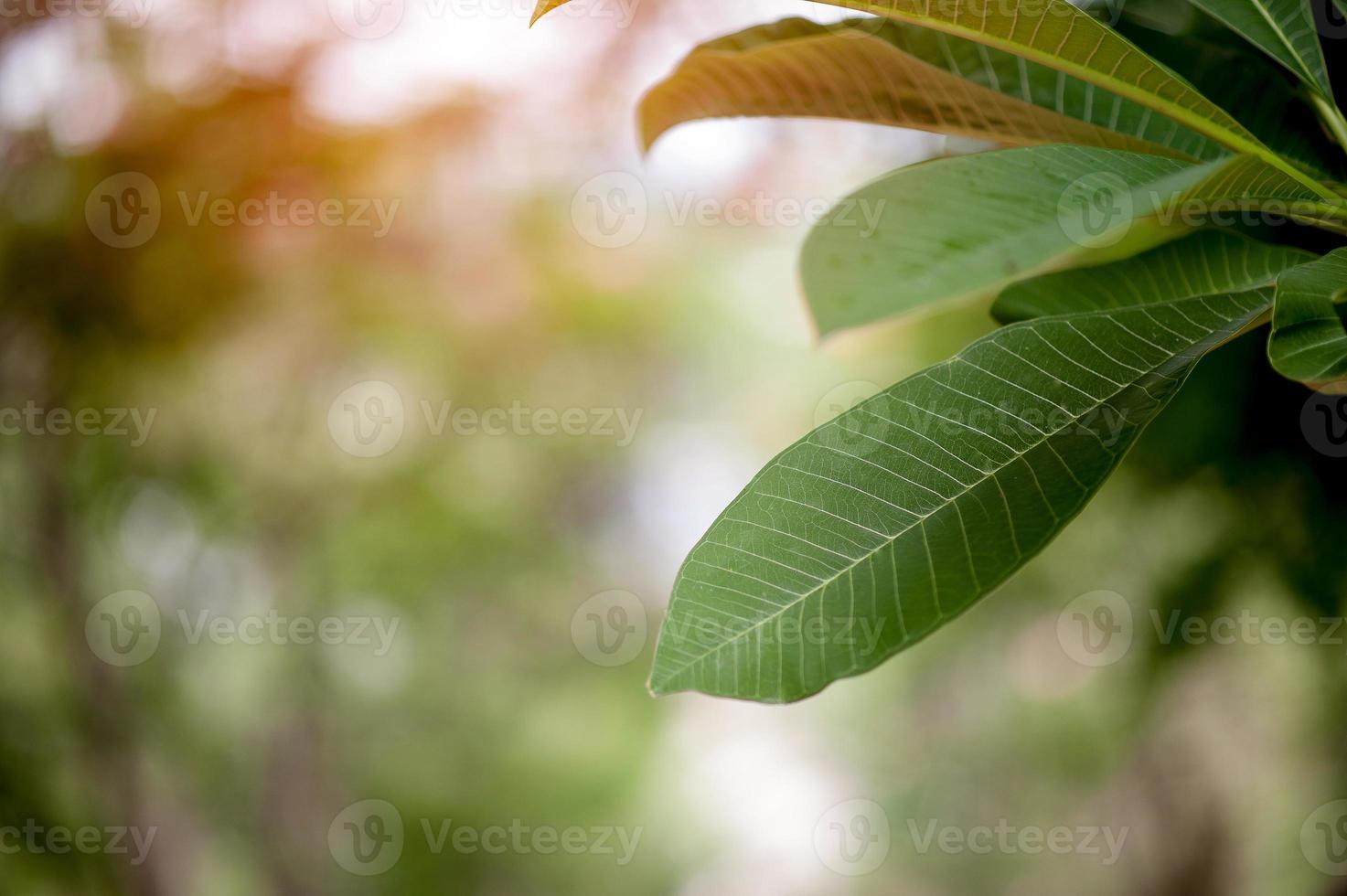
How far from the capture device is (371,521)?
2453 millimetres

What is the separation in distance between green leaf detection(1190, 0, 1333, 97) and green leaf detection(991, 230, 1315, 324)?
0.09 metres

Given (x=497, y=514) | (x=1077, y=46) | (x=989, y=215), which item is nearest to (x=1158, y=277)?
(x=989, y=215)

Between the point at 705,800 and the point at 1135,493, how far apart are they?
178cm

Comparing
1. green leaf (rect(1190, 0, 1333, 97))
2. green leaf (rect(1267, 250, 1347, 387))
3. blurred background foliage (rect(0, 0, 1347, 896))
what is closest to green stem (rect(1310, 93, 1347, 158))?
green leaf (rect(1190, 0, 1333, 97))

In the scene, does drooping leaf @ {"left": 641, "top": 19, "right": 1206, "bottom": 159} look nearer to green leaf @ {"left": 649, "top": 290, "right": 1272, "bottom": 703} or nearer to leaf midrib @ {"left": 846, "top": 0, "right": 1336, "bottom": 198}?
leaf midrib @ {"left": 846, "top": 0, "right": 1336, "bottom": 198}

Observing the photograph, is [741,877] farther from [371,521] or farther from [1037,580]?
[371,521]

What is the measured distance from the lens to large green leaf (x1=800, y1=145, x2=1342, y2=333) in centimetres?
38

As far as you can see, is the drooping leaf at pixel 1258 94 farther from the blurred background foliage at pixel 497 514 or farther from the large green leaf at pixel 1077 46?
the blurred background foliage at pixel 497 514

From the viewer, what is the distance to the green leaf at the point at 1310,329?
11.8 inches

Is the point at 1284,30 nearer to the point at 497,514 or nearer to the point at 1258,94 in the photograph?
the point at 1258,94

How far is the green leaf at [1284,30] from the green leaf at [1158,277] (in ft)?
0.28

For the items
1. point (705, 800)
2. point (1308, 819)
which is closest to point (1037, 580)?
point (1308, 819)

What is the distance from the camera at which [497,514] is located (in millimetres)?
2568

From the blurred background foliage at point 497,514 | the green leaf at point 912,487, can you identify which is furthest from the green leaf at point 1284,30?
the blurred background foliage at point 497,514
